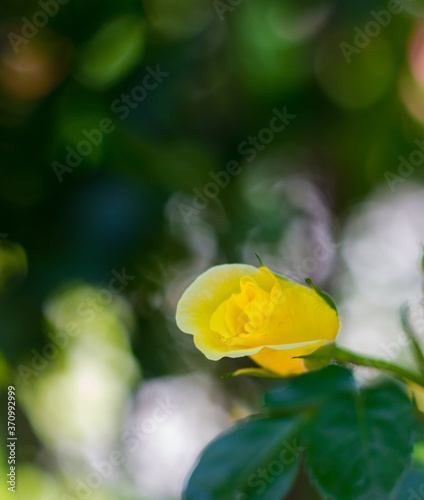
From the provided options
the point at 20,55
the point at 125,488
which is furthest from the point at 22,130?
the point at 125,488

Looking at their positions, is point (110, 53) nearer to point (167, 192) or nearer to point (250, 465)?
point (167, 192)

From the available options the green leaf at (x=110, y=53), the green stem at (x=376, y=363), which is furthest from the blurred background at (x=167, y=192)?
the green stem at (x=376, y=363)

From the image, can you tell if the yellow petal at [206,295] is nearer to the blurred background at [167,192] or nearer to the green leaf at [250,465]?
the green leaf at [250,465]

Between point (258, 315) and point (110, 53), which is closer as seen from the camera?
point (258, 315)

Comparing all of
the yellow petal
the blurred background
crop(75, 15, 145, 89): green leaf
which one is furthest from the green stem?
crop(75, 15, 145, 89): green leaf

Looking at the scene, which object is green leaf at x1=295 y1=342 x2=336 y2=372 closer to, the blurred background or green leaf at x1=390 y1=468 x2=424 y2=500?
green leaf at x1=390 y1=468 x2=424 y2=500

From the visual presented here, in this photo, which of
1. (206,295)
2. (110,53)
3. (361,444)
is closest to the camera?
(361,444)

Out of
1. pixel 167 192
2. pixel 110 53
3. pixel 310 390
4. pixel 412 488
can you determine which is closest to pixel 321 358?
pixel 310 390
